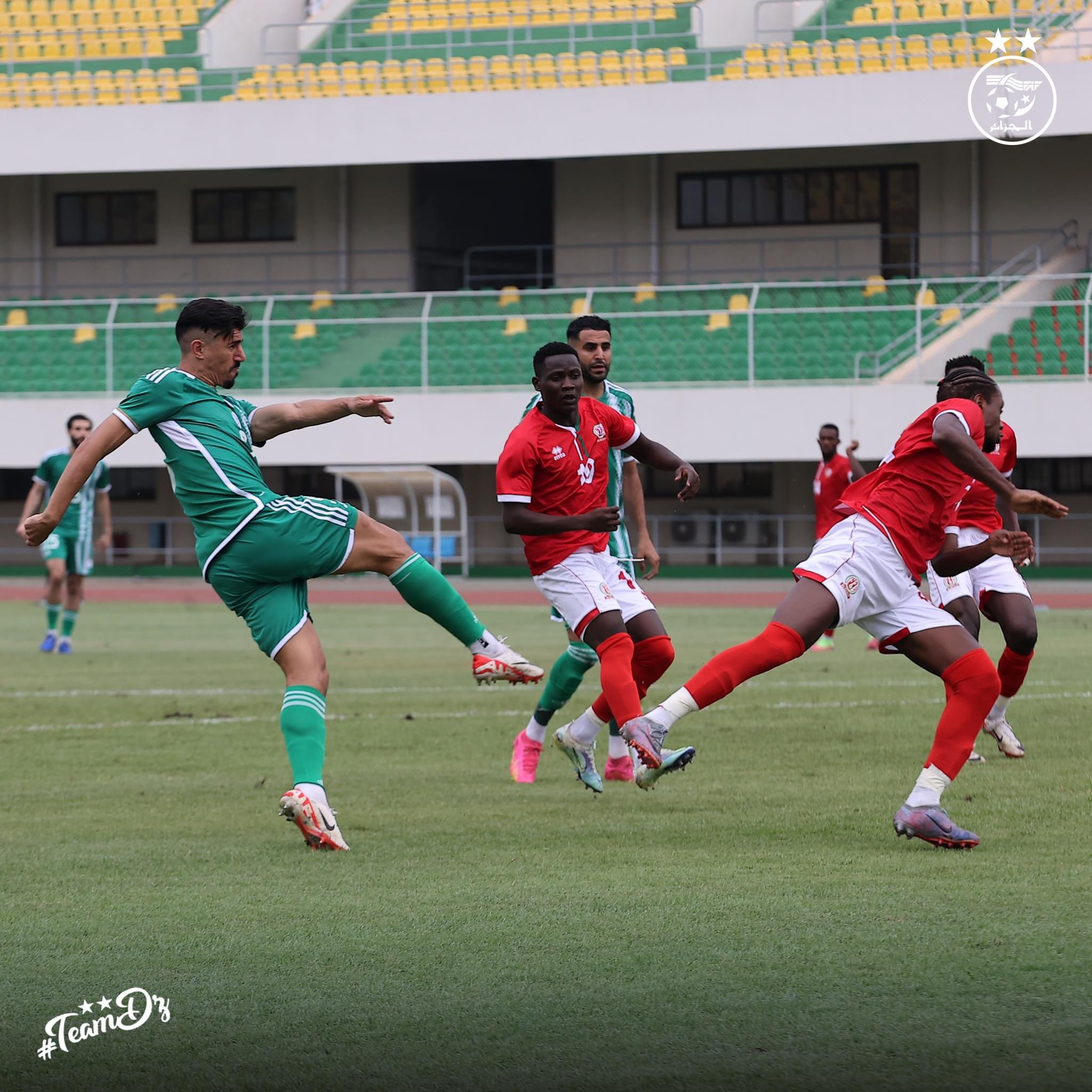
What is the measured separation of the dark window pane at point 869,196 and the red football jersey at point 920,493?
28480 mm

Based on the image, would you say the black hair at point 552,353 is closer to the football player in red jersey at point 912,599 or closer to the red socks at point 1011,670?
the football player in red jersey at point 912,599

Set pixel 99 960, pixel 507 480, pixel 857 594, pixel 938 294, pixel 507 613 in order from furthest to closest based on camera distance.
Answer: pixel 938 294 < pixel 507 613 < pixel 507 480 < pixel 857 594 < pixel 99 960

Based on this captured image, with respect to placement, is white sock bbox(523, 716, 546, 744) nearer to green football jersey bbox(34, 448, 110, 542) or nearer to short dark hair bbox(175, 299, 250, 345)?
short dark hair bbox(175, 299, 250, 345)

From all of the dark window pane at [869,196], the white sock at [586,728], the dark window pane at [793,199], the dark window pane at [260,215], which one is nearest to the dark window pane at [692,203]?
the dark window pane at [793,199]

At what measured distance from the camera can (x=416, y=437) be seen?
103ft

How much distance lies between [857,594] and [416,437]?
83.0 ft

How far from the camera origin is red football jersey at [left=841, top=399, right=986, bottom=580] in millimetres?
6520

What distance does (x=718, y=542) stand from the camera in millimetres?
31172

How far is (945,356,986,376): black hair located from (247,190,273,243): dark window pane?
30.2 m

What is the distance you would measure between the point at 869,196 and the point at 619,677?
1128 inches

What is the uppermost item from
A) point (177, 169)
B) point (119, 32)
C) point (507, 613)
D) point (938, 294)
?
point (119, 32)

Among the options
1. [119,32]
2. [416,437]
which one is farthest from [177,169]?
[416,437]

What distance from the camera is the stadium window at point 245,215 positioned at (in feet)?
122

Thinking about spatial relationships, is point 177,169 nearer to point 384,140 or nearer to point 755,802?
point 384,140
